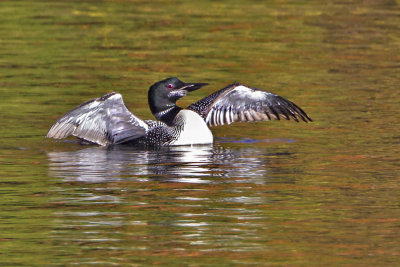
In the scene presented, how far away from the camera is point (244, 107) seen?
14.3 metres

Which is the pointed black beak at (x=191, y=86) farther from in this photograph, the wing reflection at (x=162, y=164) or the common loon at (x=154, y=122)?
the wing reflection at (x=162, y=164)

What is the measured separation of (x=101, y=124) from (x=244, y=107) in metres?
1.95

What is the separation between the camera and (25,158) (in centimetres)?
1212

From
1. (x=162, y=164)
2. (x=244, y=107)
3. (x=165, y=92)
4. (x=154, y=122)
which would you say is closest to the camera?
(x=162, y=164)

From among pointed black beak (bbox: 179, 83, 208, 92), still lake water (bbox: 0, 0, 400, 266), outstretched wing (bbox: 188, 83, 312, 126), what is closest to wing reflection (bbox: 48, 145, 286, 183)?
still lake water (bbox: 0, 0, 400, 266)

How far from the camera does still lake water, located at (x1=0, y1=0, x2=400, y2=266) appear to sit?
333 inches

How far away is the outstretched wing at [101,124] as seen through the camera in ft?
42.5

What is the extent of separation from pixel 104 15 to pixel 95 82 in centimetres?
768

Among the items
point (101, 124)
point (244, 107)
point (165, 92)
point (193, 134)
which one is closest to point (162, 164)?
point (193, 134)

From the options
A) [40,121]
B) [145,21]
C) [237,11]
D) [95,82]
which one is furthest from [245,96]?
[237,11]

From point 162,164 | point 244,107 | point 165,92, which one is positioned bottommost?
point 162,164

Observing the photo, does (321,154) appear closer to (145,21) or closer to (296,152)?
(296,152)

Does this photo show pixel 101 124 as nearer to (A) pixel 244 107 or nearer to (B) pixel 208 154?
(B) pixel 208 154

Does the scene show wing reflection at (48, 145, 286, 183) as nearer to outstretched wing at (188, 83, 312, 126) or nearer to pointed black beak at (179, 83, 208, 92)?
pointed black beak at (179, 83, 208, 92)
